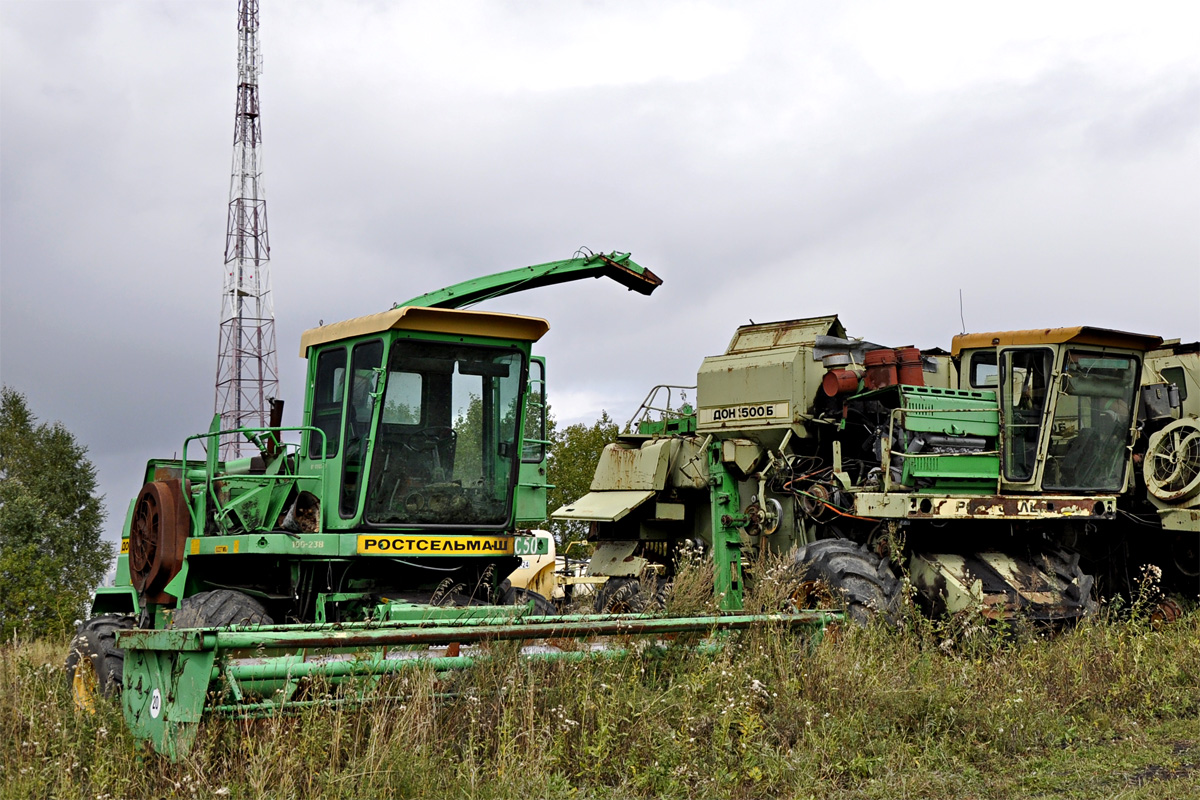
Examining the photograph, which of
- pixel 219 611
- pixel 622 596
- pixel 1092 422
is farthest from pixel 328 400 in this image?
pixel 1092 422

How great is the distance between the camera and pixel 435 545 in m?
8.70

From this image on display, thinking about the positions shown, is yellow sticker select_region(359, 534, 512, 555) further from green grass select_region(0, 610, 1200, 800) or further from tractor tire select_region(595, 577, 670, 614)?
tractor tire select_region(595, 577, 670, 614)

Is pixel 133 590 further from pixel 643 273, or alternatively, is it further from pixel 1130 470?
pixel 1130 470

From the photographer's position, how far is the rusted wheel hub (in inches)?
357

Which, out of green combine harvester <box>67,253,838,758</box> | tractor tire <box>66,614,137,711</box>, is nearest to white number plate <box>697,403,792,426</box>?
green combine harvester <box>67,253,838,758</box>

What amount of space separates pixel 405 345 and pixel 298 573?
1.89 meters

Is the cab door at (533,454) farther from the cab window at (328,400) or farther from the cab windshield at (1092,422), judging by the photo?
the cab windshield at (1092,422)

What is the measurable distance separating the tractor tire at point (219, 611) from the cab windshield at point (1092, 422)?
25.8 feet

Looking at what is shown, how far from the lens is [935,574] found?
10.9 m

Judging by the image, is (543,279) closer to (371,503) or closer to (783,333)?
(371,503)

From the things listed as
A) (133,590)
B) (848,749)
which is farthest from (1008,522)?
(133,590)

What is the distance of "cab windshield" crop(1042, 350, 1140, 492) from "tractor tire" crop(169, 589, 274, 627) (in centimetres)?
787

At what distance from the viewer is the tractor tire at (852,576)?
33.2 feet

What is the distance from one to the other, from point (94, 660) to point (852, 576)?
246 inches
